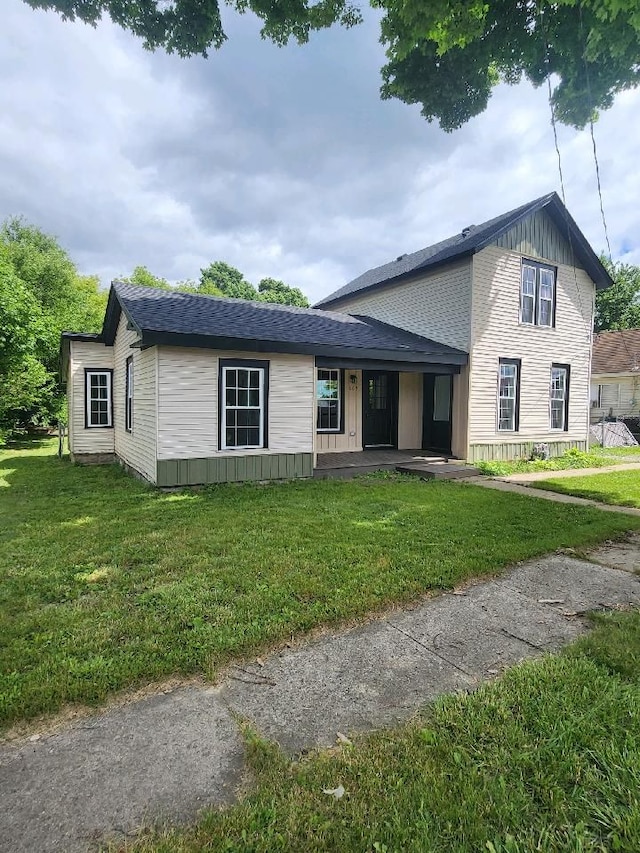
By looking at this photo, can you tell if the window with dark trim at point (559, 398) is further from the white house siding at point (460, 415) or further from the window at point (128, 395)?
the window at point (128, 395)

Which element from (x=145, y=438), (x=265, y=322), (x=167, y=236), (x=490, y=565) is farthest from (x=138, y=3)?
(x=167, y=236)

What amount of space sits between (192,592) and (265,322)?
718 cm

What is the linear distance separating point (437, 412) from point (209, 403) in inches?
273

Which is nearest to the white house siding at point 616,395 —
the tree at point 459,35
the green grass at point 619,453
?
the green grass at point 619,453

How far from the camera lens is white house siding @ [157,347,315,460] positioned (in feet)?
26.0

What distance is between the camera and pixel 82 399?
12.1 meters

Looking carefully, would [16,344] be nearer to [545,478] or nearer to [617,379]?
[545,478]

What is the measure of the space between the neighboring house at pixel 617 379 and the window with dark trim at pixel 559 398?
34.8 feet

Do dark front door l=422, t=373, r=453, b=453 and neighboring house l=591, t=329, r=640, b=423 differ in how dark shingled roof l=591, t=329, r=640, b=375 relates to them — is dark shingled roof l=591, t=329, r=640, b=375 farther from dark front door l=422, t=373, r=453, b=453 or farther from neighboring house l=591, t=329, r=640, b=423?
dark front door l=422, t=373, r=453, b=453

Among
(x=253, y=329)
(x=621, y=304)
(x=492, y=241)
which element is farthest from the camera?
(x=621, y=304)

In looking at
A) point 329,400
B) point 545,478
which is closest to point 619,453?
point 545,478

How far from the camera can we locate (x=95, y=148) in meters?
14.0

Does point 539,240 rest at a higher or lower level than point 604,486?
higher

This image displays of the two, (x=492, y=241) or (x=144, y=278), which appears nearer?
(x=492, y=241)
